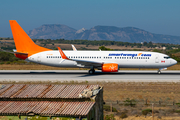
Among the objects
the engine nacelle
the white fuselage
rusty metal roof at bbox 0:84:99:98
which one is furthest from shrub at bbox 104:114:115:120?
the white fuselage

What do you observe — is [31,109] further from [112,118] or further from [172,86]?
[172,86]

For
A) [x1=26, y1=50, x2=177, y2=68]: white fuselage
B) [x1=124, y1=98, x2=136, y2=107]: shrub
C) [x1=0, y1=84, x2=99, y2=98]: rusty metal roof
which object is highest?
[x1=26, y1=50, x2=177, y2=68]: white fuselage

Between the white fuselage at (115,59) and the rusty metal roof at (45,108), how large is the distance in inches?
1080

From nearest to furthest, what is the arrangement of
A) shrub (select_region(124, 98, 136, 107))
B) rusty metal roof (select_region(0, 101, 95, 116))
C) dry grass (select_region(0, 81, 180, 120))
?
rusty metal roof (select_region(0, 101, 95, 116)), dry grass (select_region(0, 81, 180, 120)), shrub (select_region(124, 98, 136, 107))

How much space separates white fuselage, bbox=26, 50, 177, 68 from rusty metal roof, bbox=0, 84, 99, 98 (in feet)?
83.0

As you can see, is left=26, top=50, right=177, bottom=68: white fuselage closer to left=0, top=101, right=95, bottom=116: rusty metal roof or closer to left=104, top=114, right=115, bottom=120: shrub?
left=104, top=114, right=115, bottom=120: shrub

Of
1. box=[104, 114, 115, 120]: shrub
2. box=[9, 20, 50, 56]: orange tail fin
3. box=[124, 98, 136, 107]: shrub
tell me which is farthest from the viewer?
box=[9, 20, 50, 56]: orange tail fin

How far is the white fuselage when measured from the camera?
40156 millimetres

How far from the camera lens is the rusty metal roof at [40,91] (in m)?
13.0

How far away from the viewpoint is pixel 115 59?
132 ft

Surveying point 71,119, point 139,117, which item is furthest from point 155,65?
point 71,119

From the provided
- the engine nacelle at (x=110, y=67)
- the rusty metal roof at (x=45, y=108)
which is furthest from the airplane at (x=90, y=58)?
the rusty metal roof at (x=45, y=108)

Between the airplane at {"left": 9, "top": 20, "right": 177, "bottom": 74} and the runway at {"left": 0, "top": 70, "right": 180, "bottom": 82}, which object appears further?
the airplane at {"left": 9, "top": 20, "right": 177, "bottom": 74}

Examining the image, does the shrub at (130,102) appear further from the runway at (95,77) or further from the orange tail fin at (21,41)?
the orange tail fin at (21,41)
